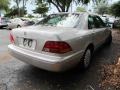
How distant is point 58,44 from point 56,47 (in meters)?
0.07

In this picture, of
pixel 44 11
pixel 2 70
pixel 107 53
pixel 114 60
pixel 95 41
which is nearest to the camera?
pixel 2 70

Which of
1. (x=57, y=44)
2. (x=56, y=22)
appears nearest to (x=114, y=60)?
(x=56, y=22)

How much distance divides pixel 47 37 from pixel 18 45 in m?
0.94

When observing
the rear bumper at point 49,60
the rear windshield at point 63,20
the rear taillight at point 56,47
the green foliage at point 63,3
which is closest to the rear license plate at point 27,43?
the rear bumper at point 49,60

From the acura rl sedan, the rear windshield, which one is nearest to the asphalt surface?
the acura rl sedan

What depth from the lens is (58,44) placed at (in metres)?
3.70

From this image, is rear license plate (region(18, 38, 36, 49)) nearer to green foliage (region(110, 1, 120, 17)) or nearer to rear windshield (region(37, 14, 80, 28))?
rear windshield (region(37, 14, 80, 28))

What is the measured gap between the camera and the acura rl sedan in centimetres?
372

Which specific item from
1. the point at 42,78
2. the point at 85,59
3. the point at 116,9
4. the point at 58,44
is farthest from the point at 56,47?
the point at 116,9

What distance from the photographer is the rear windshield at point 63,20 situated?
467 cm

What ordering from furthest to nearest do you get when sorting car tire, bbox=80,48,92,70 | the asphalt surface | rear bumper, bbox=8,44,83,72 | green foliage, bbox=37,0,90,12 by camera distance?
green foliage, bbox=37,0,90,12
car tire, bbox=80,48,92,70
the asphalt surface
rear bumper, bbox=8,44,83,72

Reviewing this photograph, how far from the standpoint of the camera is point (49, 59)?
3715 millimetres

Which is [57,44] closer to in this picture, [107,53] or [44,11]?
[107,53]

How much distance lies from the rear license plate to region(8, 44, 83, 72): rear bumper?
109 mm
